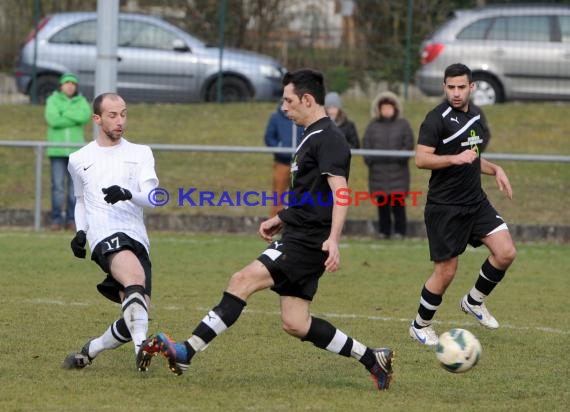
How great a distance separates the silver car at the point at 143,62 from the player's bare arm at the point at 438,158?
484 inches

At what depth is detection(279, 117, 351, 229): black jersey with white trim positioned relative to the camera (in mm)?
6953

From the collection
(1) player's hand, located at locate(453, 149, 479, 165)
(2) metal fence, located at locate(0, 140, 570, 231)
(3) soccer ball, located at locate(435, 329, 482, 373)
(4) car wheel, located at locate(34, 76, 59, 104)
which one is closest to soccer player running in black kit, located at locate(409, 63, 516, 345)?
(1) player's hand, located at locate(453, 149, 479, 165)

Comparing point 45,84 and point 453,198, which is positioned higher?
point 45,84

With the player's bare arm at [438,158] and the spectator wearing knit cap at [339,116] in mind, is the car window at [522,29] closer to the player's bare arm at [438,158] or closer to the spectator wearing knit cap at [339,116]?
the spectator wearing knit cap at [339,116]

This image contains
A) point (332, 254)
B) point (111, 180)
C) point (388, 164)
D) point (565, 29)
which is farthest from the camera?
point (565, 29)

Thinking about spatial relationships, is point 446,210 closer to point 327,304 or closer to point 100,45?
point 327,304

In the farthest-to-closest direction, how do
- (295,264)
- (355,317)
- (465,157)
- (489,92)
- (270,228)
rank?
(489,92), (355,317), (465,157), (270,228), (295,264)

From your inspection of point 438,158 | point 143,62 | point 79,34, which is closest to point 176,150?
point 143,62

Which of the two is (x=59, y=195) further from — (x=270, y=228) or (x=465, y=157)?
(x=270, y=228)

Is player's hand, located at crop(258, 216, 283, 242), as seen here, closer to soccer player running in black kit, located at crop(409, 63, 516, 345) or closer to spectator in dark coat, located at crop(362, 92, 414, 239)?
soccer player running in black kit, located at crop(409, 63, 516, 345)

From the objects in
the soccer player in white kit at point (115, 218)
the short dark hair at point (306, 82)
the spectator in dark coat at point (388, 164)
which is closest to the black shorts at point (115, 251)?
the soccer player in white kit at point (115, 218)

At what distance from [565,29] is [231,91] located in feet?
18.3

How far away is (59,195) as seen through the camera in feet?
52.4

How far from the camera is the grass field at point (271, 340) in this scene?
22.7 feet
